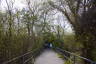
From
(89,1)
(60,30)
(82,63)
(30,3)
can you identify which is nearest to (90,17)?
(89,1)

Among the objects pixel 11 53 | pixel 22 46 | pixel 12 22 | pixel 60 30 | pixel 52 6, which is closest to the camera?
pixel 11 53

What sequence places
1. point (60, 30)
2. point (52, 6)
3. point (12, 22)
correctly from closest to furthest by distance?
point (12, 22) → point (52, 6) → point (60, 30)

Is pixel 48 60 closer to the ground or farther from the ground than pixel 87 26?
closer to the ground

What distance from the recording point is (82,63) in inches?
360

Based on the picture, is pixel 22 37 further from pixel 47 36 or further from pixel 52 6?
pixel 47 36

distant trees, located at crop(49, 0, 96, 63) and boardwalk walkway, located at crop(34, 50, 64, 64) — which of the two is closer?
distant trees, located at crop(49, 0, 96, 63)

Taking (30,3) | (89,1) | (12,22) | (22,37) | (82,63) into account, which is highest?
(30,3)

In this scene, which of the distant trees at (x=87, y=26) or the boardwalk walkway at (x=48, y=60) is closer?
the distant trees at (x=87, y=26)

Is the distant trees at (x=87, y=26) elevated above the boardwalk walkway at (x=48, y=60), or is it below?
above

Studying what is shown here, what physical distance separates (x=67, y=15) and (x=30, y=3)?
11.5 m

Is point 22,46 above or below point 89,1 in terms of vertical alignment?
below

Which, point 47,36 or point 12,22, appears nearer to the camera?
point 12,22

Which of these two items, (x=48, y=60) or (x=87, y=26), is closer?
(x=87, y=26)

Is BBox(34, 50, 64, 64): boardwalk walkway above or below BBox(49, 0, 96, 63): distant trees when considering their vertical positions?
below
